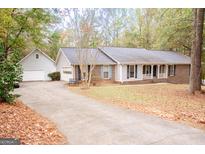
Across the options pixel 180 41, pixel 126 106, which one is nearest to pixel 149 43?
pixel 180 41

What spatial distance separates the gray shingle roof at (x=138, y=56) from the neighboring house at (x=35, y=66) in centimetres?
534

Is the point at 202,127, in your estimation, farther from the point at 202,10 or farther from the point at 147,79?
the point at 147,79

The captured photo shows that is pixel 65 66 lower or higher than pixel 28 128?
higher

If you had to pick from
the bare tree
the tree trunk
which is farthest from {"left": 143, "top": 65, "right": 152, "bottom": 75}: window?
the tree trunk

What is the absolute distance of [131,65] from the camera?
15.9 meters

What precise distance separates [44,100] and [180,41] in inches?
264

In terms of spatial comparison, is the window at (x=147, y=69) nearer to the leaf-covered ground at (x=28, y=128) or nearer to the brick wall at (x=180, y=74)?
the brick wall at (x=180, y=74)

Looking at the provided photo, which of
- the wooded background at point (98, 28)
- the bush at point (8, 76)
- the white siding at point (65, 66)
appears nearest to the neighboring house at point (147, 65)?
the wooded background at point (98, 28)

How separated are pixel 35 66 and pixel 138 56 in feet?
24.8

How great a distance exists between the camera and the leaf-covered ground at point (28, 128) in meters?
4.57

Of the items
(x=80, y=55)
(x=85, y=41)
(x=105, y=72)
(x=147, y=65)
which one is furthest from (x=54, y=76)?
(x=147, y=65)

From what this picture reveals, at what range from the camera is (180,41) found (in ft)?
38.7

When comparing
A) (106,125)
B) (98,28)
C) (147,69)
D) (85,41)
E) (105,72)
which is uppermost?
(98,28)

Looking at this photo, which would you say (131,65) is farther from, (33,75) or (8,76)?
(8,76)
